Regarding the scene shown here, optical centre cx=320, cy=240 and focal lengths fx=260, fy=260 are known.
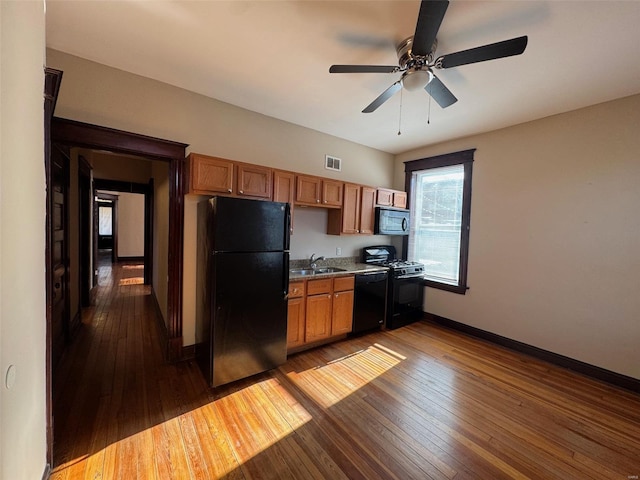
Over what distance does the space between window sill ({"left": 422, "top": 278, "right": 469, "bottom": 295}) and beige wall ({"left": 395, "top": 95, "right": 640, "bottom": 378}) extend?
92 mm

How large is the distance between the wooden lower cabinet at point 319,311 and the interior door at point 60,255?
7.74ft

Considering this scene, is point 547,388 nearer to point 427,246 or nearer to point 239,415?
point 427,246

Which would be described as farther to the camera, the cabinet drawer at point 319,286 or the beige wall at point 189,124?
the cabinet drawer at point 319,286

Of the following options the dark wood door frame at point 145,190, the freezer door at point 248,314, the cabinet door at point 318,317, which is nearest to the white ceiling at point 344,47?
the freezer door at point 248,314

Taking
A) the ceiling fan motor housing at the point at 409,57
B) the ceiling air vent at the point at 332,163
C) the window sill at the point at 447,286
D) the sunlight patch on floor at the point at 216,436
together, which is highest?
the ceiling fan motor housing at the point at 409,57

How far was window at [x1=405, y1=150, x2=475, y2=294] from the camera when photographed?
3.82 meters

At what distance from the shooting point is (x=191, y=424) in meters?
1.92

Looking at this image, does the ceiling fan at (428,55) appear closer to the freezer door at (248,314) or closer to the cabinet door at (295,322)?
the freezer door at (248,314)

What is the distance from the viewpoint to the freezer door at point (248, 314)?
2305 mm

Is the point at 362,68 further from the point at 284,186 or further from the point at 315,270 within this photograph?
the point at 315,270

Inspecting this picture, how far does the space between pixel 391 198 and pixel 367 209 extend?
0.60 meters

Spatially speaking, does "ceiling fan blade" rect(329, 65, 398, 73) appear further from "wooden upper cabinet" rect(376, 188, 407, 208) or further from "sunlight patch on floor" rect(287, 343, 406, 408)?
"sunlight patch on floor" rect(287, 343, 406, 408)

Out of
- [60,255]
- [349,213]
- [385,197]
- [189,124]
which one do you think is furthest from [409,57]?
[60,255]

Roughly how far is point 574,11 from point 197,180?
→ 9.96 ft
